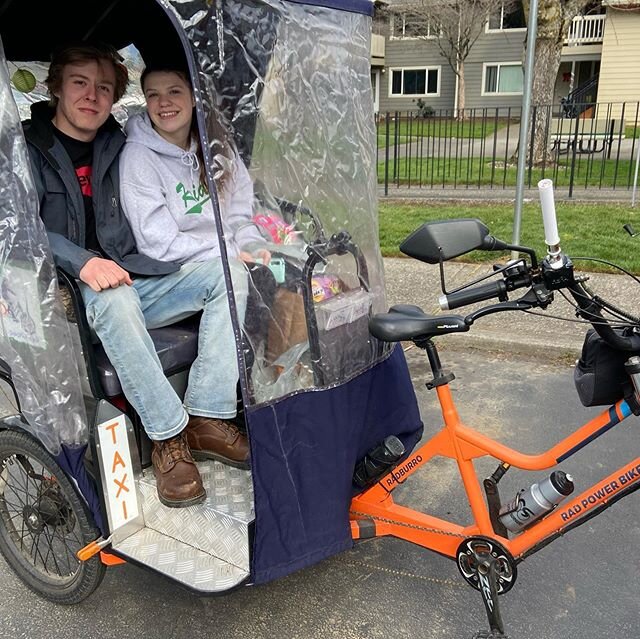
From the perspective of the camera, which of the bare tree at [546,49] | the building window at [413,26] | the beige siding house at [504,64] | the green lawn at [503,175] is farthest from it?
the building window at [413,26]

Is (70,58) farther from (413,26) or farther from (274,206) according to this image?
(413,26)

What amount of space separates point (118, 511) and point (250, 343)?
78 centimetres

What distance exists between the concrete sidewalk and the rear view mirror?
8.81ft

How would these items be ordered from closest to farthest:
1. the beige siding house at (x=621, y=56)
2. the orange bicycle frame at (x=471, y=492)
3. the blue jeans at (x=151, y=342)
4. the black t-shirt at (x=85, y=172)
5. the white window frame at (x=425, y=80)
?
the orange bicycle frame at (x=471, y=492) < the blue jeans at (x=151, y=342) < the black t-shirt at (x=85, y=172) < the beige siding house at (x=621, y=56) < the white window frame at (x=425, y=80)

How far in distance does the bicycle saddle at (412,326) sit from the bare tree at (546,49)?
384 inches

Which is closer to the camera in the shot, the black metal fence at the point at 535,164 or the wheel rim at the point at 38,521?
the wheel rim at the point at 38,521

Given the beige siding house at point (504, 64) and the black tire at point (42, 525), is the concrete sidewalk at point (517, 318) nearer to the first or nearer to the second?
the black tire at point (42, 525)

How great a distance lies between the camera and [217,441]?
2523mm

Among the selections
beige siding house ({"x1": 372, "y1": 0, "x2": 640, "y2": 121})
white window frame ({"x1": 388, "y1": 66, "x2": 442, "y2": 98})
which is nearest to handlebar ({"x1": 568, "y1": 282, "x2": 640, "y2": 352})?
beige siding house ({"x1": 372, "y1": 0, "x2": 640, "y2": 121})

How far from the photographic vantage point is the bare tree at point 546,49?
11016mm

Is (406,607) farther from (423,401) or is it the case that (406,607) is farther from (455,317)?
(423,401)

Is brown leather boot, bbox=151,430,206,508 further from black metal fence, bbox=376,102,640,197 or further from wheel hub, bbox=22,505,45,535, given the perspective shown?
black metal fence, bbox=376,102,640,197

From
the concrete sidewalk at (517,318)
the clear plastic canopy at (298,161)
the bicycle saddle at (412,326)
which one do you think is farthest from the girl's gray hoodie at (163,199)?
the concrete sidewalk at (517,318)

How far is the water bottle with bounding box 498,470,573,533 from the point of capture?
2076 millimetres
